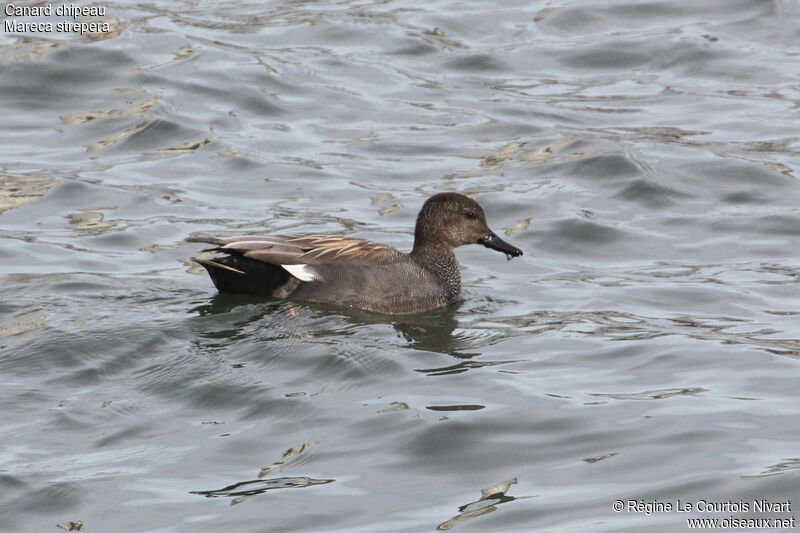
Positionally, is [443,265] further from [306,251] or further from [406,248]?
[406,248]

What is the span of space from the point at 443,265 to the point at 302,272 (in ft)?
3.71

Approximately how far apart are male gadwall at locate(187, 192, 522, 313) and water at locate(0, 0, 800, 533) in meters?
0.17

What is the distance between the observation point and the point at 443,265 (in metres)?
9.57

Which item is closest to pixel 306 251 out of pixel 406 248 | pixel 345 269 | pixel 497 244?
pixel 345 269

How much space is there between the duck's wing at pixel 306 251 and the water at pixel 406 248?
0.31 metres

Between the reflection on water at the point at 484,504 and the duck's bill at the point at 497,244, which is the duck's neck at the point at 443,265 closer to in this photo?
the duck's bill at the point at 497,244

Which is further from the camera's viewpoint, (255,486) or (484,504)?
(255,486)

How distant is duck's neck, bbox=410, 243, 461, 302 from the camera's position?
9.52m

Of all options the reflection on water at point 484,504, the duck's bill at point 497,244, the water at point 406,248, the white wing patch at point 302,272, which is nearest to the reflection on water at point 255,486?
the water at point 406,248

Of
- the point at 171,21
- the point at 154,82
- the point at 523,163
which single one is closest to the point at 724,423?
the point at 523,163

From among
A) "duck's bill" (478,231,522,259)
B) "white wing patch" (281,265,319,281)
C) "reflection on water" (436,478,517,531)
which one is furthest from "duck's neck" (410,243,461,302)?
"reflection on water" (436,478,517,531)

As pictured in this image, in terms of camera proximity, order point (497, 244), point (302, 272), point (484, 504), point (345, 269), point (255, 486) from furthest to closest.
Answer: point (497, 244) < point (345, 269) < point (302, 272) < point (255, 486) < point (484, 504)

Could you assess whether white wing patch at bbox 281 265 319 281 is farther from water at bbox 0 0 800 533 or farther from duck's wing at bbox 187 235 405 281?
water at bbox 0 0 800 533

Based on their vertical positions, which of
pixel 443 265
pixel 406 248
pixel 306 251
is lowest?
pixel 406 248
